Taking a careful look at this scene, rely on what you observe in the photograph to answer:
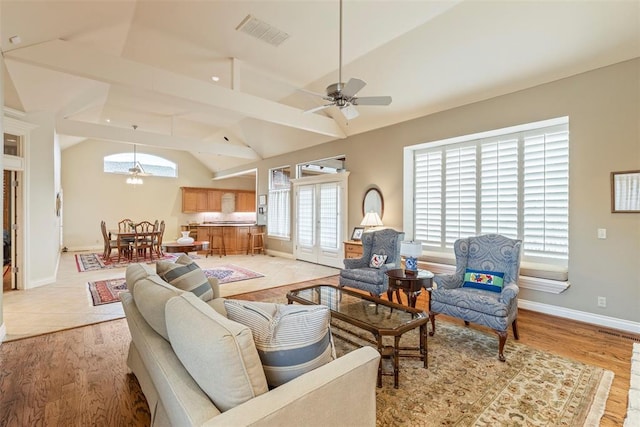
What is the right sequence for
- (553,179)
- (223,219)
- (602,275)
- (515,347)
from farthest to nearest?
(223,219)
(553,179)
(602,275)
(515,347)

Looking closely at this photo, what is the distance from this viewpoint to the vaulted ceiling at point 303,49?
10.4 ft

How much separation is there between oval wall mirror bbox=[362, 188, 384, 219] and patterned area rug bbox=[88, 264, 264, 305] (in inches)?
101

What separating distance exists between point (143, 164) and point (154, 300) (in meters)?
10.6

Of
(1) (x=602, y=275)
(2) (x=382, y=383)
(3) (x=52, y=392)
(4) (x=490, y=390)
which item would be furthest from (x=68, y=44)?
(1) (x=602, y=275)

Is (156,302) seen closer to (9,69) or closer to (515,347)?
(515,347)

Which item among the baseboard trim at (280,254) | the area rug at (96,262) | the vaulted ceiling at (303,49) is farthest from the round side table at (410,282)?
the area rug at (96,262)

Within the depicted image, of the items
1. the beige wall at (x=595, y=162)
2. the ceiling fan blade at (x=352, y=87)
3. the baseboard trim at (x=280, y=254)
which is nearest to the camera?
the ceiling fan blade at (x=352, y=87)

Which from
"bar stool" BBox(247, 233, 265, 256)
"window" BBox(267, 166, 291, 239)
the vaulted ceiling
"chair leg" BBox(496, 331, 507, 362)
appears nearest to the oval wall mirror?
the vaulted ceiling

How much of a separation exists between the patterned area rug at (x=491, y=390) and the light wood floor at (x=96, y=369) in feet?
0.51

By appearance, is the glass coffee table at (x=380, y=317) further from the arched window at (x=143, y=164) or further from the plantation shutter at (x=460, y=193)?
the arched window at (x=143, y=164)

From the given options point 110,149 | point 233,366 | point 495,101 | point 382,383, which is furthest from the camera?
point 110,149

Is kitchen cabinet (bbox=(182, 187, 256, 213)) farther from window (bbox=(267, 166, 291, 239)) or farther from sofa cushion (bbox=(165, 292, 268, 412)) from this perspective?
sofa cushion (bbox=(165, 292, 268, 412))

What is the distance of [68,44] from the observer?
352cm

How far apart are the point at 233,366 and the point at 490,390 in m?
2.10
